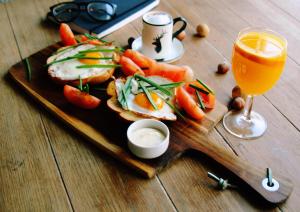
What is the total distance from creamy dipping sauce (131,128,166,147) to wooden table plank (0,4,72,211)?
21 centimetres

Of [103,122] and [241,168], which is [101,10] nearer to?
[103,122]

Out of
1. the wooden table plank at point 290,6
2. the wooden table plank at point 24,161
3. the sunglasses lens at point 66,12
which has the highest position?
the sunglasses lens at point 66,12

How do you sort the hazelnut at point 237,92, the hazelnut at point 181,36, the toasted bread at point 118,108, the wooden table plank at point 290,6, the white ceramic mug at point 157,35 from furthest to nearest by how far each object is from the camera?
the wooden table plank at point 290,6
the hazelnut at point 181,36
the white ceramic mug at point 157,35
the hazelnut at point 237,92
the toasted bread at point 118,108

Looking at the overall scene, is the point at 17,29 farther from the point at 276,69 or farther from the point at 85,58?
the point at 276,69

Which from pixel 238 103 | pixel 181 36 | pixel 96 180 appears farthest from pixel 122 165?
pixel 181 36

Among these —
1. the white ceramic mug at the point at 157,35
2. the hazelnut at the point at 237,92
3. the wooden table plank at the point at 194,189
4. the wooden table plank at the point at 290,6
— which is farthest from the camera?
the wooden table plank at the point at 290,6

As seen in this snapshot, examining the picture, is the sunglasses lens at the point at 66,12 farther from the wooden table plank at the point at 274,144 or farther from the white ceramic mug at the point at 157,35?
the wooden table plank at the point at 274,144

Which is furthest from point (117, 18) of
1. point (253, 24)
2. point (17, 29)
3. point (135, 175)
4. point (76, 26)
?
point (135, 175)

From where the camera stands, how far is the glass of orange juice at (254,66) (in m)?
0.92

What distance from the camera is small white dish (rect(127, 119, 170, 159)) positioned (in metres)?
0.89

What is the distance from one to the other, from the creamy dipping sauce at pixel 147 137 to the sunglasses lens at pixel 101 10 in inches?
24.8

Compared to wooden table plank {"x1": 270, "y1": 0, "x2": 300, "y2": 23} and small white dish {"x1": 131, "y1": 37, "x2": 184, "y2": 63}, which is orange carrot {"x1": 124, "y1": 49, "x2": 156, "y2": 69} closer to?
small white dish {"x1": 131, "y1": 37, "x2": 184, "y2": 63}

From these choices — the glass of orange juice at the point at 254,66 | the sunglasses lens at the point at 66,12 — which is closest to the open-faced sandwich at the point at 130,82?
the glass of orange juice at the point at 254,66

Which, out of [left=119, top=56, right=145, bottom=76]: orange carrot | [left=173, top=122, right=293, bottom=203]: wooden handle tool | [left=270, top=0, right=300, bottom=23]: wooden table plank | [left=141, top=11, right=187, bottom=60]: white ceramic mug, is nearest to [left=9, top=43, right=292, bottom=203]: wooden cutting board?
[left=173, top=122, right=293, bottom=203]: wooden handle tool
